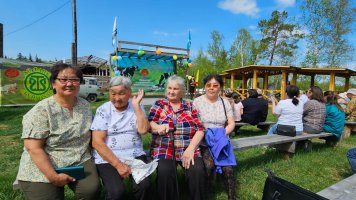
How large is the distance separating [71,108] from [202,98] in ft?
5.83

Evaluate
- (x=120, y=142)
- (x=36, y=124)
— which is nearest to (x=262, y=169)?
(x=120, y=142)

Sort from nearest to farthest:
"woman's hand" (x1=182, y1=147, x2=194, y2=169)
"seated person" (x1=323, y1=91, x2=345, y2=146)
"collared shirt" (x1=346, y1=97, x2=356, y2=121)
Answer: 1. "woman's hand" (x1=182, y1=147, x2=194, y2=169)
2. "seated person" (x1=323, y1=91, x2=345, y2=146)
3. "collared shirt" (x1=346, y1=97, x2=356, y2=121)

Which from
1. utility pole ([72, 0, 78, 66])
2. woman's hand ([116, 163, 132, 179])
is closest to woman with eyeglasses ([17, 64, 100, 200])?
woman's hand ([116, 163, 132, 179])

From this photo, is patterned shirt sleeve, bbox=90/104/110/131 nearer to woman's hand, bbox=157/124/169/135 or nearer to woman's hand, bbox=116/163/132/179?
woman's hand, bbox=116/163/132/179

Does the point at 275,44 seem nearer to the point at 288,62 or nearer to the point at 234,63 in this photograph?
the point at 288,62

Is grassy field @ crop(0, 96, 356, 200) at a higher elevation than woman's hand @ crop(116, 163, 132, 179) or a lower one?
lower

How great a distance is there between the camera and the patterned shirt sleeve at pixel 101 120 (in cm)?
266

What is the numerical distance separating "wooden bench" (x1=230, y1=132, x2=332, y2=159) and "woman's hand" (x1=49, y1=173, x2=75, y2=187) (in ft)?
7.72

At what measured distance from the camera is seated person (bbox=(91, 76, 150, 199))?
2576mm

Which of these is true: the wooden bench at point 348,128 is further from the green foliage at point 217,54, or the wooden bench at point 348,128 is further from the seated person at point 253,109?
the green foliage at point 217,54

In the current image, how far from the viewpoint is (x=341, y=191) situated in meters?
2.36

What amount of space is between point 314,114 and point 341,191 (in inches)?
132

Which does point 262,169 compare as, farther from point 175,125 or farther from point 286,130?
point 175,125

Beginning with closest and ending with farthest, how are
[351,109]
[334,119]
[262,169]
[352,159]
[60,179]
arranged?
[60,179] → [352,159] → [262,169] → [334,119] → [351,109]
